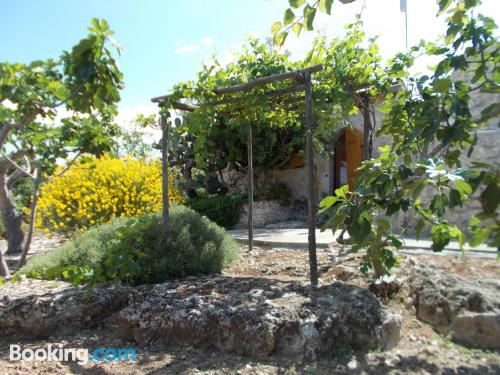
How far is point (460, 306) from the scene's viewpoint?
2865 millimetres

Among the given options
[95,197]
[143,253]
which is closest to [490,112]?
→ [143,253]

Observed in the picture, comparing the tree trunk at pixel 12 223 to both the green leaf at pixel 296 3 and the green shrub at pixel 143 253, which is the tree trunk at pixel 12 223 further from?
the green leaf at pixel 296 3

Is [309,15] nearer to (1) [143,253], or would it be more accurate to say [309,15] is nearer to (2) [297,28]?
(2) [297,28]

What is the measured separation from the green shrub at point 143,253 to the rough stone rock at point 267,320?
47cm

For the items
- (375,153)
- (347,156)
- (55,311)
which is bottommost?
(55,311)

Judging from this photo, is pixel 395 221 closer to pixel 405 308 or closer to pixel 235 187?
pixel 405 308

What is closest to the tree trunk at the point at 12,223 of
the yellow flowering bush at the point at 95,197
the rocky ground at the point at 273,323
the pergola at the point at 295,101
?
the yellow flowering bush at the point at 95,197

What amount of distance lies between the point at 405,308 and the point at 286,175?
795 centimetres

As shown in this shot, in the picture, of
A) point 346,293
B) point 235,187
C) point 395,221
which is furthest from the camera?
point 235,187

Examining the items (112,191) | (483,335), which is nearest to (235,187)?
(112,191)

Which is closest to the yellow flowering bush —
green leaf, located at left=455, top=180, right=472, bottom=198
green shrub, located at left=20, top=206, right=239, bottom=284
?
green shrub, located at left=20, top=206, right=239, bottom=284

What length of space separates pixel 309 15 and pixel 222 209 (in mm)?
7518

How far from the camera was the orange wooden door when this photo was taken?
9.50 metres

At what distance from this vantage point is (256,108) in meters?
3.97
